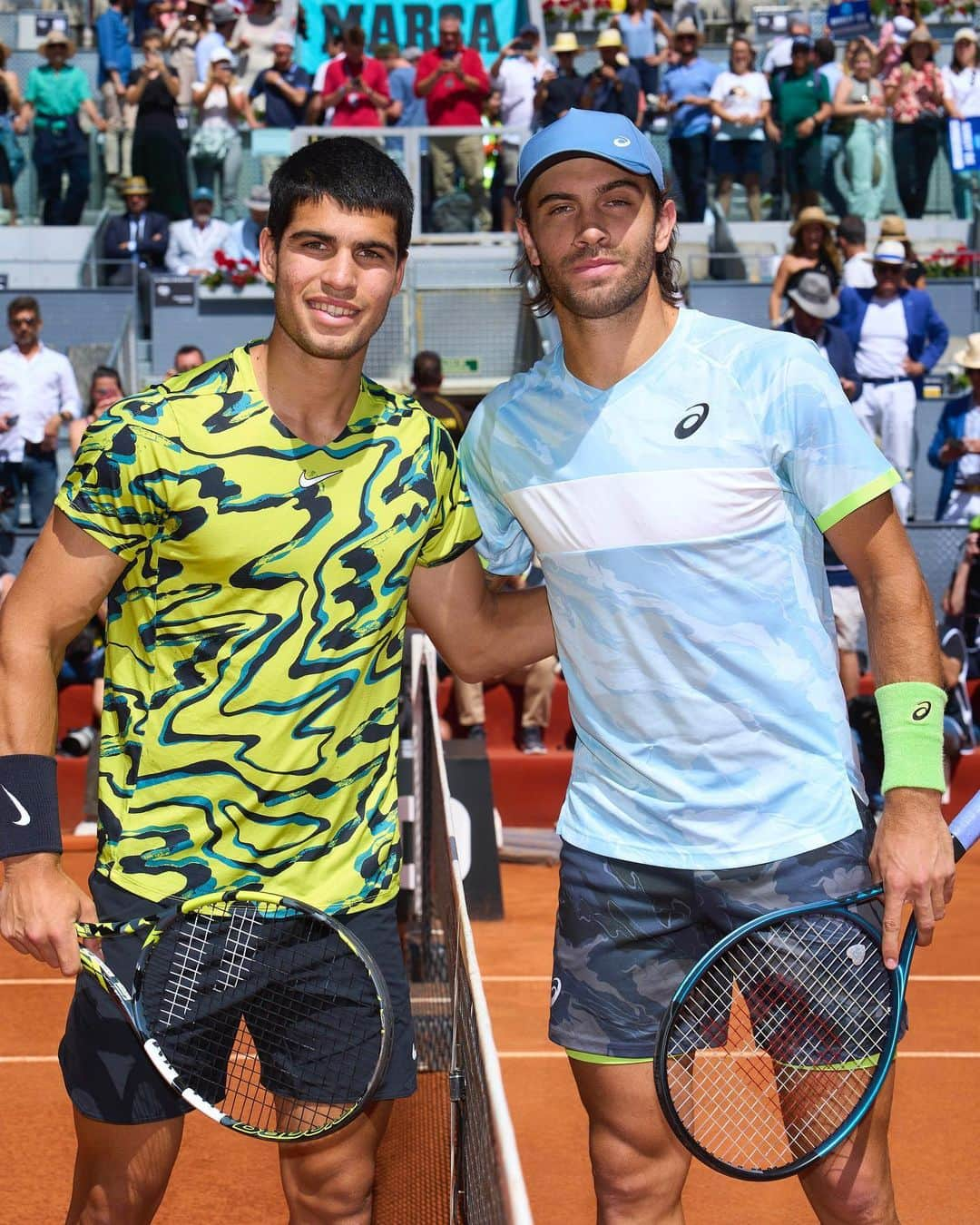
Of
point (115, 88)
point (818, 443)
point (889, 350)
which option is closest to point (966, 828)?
point (818, 443)

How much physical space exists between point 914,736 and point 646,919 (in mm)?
605

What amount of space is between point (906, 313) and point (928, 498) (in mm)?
1399

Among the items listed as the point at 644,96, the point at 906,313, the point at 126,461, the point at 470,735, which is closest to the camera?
the point at 126,461

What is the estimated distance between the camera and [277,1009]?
316 centimetres

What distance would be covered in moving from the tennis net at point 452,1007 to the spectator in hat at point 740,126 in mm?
8626

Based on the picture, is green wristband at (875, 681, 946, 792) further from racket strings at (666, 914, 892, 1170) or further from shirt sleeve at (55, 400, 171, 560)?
shirt sleeve at (55, 400, 171, 560)

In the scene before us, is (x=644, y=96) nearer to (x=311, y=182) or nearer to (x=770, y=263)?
(x=770, y=263)

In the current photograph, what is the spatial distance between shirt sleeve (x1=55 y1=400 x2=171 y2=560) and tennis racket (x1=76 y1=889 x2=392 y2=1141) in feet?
2.20

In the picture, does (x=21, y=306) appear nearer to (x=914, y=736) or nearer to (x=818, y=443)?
(x=818, y=443)

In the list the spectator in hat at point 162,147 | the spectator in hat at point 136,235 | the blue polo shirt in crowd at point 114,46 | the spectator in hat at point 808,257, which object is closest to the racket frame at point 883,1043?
the spectator in hat at point 808,257

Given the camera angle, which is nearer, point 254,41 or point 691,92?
point 691,92

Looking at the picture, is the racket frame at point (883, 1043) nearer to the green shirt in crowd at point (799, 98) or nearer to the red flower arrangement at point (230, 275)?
the red flower arrangement at point (230, 275)

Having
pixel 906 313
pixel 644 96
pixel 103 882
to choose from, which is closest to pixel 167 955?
pixel 103 882

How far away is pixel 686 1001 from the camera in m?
3.12
